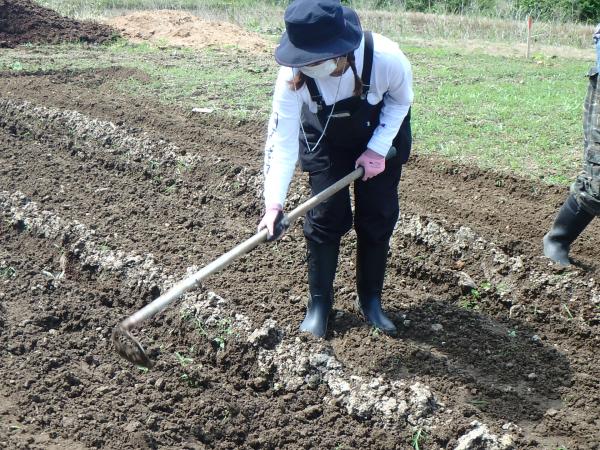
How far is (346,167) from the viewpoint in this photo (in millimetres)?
3990

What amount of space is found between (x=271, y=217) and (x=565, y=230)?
2.28 m

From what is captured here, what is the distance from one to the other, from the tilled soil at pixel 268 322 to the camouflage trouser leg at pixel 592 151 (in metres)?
0.44

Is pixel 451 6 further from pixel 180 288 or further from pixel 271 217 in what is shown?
pixel 180 288

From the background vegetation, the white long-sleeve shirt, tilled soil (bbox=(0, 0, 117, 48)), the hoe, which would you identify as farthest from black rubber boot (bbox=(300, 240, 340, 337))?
the background vegetation

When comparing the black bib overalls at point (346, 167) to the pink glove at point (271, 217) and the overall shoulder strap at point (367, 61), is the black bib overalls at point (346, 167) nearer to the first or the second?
the overall shoulder strap at point (367, 61)

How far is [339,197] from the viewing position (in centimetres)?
400

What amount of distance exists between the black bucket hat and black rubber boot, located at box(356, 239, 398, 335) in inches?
48.0

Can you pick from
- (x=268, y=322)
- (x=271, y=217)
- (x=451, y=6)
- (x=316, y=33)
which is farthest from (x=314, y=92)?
(x=451, y=6)

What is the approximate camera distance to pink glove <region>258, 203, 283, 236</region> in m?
3.60

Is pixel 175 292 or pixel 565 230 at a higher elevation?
pixel 175 292

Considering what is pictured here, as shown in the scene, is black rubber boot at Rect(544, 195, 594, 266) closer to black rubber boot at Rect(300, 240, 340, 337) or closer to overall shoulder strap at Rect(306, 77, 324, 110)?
black rubber boot at Rect(300, 240, 340, 337)

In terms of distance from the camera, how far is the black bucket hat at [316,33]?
3332 millimetres

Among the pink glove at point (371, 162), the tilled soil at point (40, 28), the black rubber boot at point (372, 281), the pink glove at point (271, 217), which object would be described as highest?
the pink glove at point (371, 162)

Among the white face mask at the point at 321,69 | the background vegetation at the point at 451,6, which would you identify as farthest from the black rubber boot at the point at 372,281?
the background vegetation at the point at 451,6
